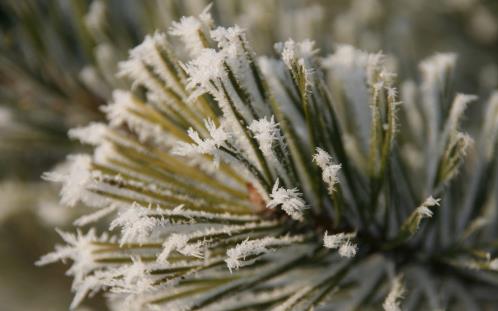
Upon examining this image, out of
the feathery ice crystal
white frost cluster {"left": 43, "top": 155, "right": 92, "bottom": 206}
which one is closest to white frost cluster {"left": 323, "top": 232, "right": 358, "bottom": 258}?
the feathery ice crystal

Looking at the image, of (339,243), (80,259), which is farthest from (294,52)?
(80,259)

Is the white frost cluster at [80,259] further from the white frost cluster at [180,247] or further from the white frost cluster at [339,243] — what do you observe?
the white frost cluster at [339,243]

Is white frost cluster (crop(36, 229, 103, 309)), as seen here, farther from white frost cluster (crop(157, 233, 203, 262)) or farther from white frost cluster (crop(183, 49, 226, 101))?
white frost cluster (crop(183, 49, 226, 101))

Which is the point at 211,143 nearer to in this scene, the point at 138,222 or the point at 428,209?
the point at 138,222

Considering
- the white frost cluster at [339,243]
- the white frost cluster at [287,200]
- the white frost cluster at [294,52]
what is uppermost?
the white frost cluster at [294,52]

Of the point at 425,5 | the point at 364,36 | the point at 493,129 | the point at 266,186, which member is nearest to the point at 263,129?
the point at 266,186

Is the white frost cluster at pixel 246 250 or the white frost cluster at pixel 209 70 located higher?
the white frost cluster at pixel 209 70

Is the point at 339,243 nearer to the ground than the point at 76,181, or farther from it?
nearer to the ground

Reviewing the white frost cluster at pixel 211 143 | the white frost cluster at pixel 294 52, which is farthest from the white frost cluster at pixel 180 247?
the white frost cluster at pixel 294 52

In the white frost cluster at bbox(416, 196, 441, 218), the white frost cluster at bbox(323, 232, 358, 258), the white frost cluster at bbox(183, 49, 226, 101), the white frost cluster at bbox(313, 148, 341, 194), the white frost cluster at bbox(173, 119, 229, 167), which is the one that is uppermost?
the white frost cluster at bbox(183, 49, 226, 101)
